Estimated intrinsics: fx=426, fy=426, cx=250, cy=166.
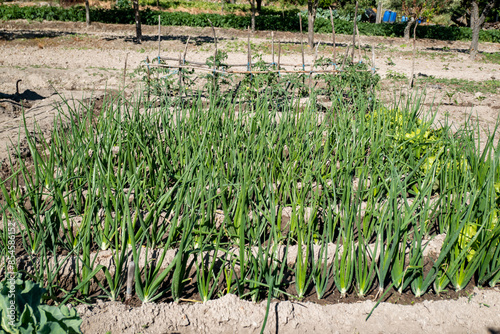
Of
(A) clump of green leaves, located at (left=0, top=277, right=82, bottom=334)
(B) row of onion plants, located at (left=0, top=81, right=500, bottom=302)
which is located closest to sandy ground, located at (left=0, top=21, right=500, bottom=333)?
(B) row of onion plants, located at (left=0, top=81, right=500, bottom=302)

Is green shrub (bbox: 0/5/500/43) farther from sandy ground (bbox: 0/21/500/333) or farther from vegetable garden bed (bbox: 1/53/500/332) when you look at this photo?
vegetable garden bed (bbox: 1/53/500/332)

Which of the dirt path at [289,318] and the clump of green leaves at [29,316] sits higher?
the clump of green leaves at [29,316]

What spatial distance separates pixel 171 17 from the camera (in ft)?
65.1

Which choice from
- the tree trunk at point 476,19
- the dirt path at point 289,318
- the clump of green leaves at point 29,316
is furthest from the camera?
the tree trunk at point 476,19

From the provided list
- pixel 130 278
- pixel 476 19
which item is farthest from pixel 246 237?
pixel 476 19

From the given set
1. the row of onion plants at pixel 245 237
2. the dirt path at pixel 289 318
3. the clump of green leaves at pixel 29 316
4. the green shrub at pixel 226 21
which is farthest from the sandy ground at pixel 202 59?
the green shrub at pixel 226 21

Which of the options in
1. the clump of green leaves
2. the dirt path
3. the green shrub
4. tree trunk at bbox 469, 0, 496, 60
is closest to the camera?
the clump of green leaves

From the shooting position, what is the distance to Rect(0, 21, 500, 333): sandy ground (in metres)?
1.84

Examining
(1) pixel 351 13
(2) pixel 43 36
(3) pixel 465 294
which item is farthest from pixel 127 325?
(1) pixel 351 13

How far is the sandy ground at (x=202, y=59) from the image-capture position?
6.05 feet

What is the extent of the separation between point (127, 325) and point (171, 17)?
1986cm

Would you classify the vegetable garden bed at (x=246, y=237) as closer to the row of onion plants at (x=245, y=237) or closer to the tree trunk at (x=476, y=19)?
the row of onion plants at (x=245, y=237)

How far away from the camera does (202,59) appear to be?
38.8 ft

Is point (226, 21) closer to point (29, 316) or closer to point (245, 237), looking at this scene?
point (245, 237)
